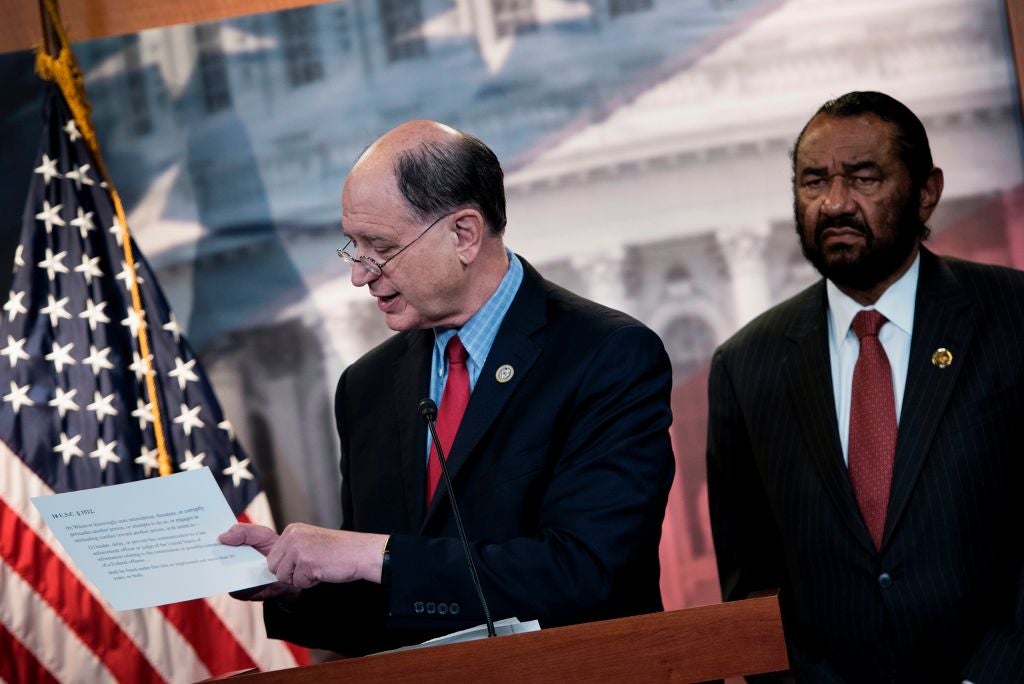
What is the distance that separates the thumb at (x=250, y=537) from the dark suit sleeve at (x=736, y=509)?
→ 1.36 metres

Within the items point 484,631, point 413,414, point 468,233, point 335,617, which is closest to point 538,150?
point 468,233

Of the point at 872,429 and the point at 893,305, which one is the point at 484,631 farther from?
the point at 893,305

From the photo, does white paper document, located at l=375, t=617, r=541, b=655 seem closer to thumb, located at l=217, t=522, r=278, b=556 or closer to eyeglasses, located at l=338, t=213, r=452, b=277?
thumb, located at l=217, t=522, r=278, b=556

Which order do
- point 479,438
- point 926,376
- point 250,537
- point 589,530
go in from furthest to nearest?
1. point 926,376
2. point 479,438
3. point 589,530
4. point 250,537

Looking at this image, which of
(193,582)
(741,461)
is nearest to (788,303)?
(741,461)

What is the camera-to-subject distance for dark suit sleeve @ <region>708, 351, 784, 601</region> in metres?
2.95

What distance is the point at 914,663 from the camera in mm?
2568

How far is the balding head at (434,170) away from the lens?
2.35 metres

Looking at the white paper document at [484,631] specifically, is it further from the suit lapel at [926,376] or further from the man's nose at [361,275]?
the suit lapel at [926,376]

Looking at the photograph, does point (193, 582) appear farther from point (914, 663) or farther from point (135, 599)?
point (914, 663)

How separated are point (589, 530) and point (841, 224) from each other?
114 centimetres

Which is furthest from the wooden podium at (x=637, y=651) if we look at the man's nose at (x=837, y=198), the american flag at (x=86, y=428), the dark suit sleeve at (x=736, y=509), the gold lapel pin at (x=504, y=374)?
the american flag at (x=86, y=428)

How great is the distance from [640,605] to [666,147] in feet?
6.52

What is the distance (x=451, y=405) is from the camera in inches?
94.6
